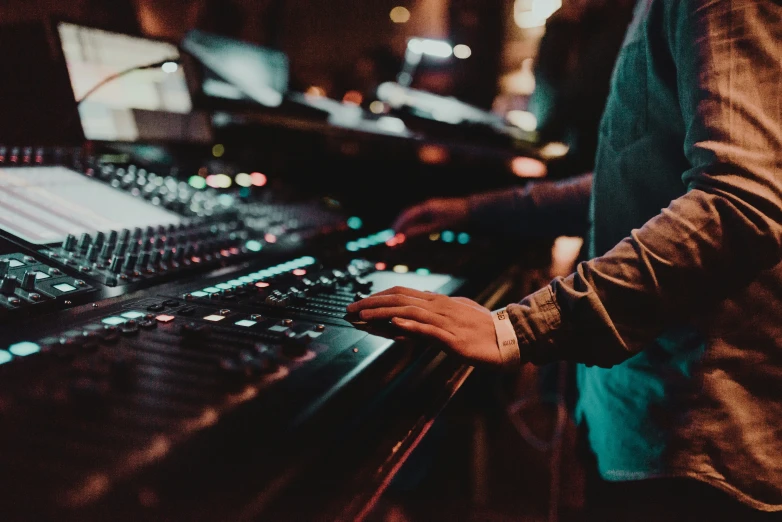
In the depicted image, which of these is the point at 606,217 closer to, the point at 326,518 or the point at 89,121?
the point at 326,518

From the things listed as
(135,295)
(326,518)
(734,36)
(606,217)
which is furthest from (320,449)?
(606,217)

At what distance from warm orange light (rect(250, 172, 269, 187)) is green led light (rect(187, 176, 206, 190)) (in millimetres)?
173

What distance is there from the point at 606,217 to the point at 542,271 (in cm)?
55

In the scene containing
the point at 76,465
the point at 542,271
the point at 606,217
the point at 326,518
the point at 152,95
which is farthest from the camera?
the point at 542,271

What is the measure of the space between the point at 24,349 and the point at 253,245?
19.9 inches

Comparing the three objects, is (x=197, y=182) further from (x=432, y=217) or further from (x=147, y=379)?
(x=147, y=379)

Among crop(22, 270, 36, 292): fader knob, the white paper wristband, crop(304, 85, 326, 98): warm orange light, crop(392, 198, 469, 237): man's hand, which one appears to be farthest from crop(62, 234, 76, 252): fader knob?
crop(304, 85, 326, 98): warm orange light

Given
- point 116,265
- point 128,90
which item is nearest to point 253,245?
point 116,265

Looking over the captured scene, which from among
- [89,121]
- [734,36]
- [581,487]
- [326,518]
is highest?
[734,36]

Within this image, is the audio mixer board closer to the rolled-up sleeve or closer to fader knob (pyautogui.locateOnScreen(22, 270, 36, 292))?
fader knob (pyautogui.locateOnScreen(22, 270, 36, 292))

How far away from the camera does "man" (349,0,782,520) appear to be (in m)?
0.58

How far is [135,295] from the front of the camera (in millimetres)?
682

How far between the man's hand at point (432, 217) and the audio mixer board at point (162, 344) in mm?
242

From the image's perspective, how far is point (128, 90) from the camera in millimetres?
1160
